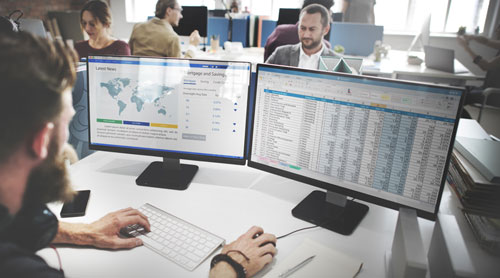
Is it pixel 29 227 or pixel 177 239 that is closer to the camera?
pixel 29 227

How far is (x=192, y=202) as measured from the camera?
1.07m

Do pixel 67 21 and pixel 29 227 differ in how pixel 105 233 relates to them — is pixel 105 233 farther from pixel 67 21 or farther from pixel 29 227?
pixel 67 21

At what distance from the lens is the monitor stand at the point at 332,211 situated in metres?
0.97

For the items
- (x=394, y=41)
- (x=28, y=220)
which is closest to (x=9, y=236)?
(x=28, y=220)

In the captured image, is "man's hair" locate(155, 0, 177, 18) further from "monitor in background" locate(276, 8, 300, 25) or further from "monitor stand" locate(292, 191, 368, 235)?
"monitor stand" locate(292, 191, 368, 235)

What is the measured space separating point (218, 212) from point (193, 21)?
11.8 ft

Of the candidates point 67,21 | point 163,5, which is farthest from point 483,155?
point 67,21

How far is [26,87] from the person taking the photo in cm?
35

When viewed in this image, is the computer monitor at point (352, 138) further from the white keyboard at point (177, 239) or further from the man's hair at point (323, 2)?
the man's hair at point (323, 2)

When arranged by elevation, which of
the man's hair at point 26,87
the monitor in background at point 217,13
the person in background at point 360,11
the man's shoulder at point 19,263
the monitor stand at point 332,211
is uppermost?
the person in background at point 360,11

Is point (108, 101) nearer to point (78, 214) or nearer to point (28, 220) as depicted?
point (78, 214)

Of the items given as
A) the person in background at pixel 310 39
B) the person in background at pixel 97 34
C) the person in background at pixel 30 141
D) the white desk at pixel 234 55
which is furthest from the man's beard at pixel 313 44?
the person in background at pixel 30 141

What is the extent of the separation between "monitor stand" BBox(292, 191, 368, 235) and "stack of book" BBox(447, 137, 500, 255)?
288 mm

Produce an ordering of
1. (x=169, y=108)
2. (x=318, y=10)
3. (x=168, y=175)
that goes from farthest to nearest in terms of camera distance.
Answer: (x=318, y=10) → (x=168, y=175) → (x=169, y=108)
